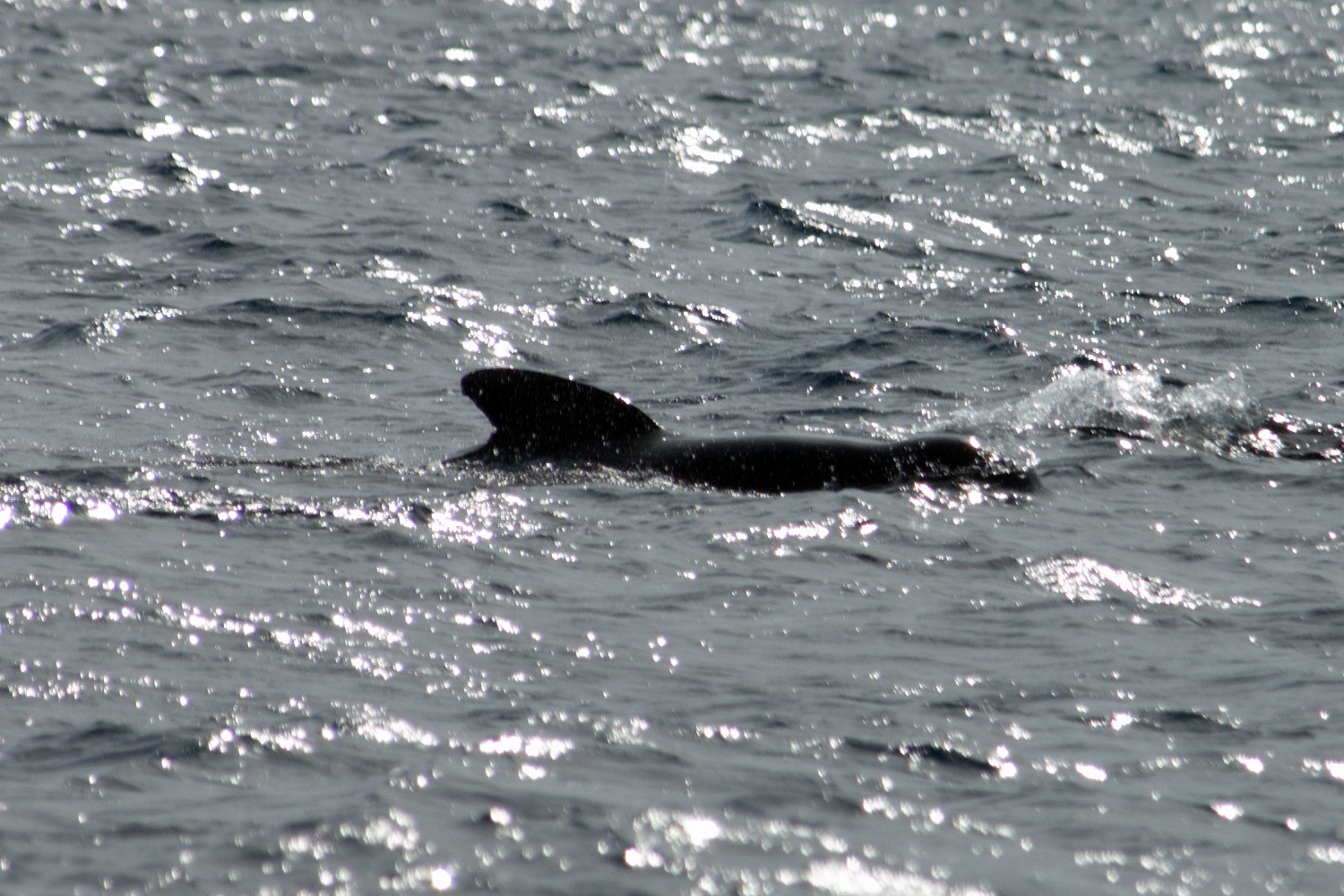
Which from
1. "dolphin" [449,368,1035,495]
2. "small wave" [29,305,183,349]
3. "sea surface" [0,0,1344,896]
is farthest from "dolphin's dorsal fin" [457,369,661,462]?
"small wave" [29,305,183,349]

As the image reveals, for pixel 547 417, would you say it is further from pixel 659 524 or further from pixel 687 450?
pixel 659 524

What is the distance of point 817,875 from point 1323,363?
34.0 ft

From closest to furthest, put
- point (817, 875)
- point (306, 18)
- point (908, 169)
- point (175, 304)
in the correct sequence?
point (817, 875) < point (175, 304) < point (908, 169) < point (306, 18)

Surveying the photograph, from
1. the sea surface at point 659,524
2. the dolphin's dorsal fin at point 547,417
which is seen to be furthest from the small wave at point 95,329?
the dolphin's dorsal fin at point 547,417

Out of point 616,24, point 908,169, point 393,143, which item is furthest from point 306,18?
point 908,169

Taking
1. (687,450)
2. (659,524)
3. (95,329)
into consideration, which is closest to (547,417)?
(687,450)

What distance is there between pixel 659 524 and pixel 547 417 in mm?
1465

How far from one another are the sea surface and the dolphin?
27 cm

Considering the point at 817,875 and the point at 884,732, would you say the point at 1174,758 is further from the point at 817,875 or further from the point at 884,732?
the point at 817,875

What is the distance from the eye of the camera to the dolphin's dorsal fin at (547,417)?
37.4ft

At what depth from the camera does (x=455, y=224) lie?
20.9 metres

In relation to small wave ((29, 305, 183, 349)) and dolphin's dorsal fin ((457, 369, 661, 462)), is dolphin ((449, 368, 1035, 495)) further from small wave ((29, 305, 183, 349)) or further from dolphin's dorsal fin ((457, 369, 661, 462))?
small wave ((29, 305, 183, 349))

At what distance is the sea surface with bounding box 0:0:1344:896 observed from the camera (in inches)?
249

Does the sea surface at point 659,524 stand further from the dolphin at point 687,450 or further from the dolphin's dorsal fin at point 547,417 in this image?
the dolphin's dorsal fin at point 547,417
